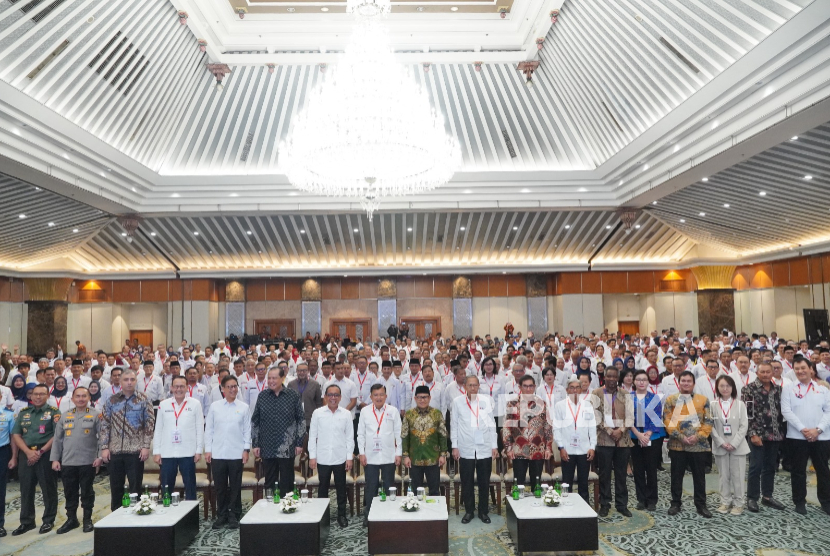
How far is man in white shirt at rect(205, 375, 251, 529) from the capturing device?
17.9 feet

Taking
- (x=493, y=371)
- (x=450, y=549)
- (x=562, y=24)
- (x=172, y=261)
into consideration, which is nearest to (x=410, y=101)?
(x=493, y=371)

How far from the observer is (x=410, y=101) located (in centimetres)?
768

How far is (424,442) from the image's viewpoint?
540 centimetres

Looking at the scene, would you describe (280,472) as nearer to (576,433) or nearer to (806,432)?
(576,433)

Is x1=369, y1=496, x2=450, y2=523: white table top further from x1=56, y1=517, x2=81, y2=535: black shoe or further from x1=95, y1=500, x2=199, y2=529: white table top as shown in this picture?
x1=56, y1=517, x2=81, y2=535: black shoe

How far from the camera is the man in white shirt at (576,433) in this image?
5465 millimetres

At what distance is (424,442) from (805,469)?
374cm

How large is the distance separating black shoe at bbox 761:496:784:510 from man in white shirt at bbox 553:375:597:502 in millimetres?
1887

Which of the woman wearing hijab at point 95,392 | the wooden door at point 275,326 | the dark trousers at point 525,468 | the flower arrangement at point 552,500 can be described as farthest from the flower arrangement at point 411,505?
the wooden door at point 275,326

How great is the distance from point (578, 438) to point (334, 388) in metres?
2.35

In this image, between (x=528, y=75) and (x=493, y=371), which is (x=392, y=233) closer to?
(x=528, y=75)

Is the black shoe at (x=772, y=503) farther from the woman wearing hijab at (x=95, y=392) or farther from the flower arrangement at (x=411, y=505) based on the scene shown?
the woman wearing hijab at (x=95, y=392)

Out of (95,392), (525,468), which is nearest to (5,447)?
(95,392)

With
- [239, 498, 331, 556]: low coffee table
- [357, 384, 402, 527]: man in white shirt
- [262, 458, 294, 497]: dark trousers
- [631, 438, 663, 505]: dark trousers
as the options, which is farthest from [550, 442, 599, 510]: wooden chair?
[262, 458, 294, 497]: dark trousers
